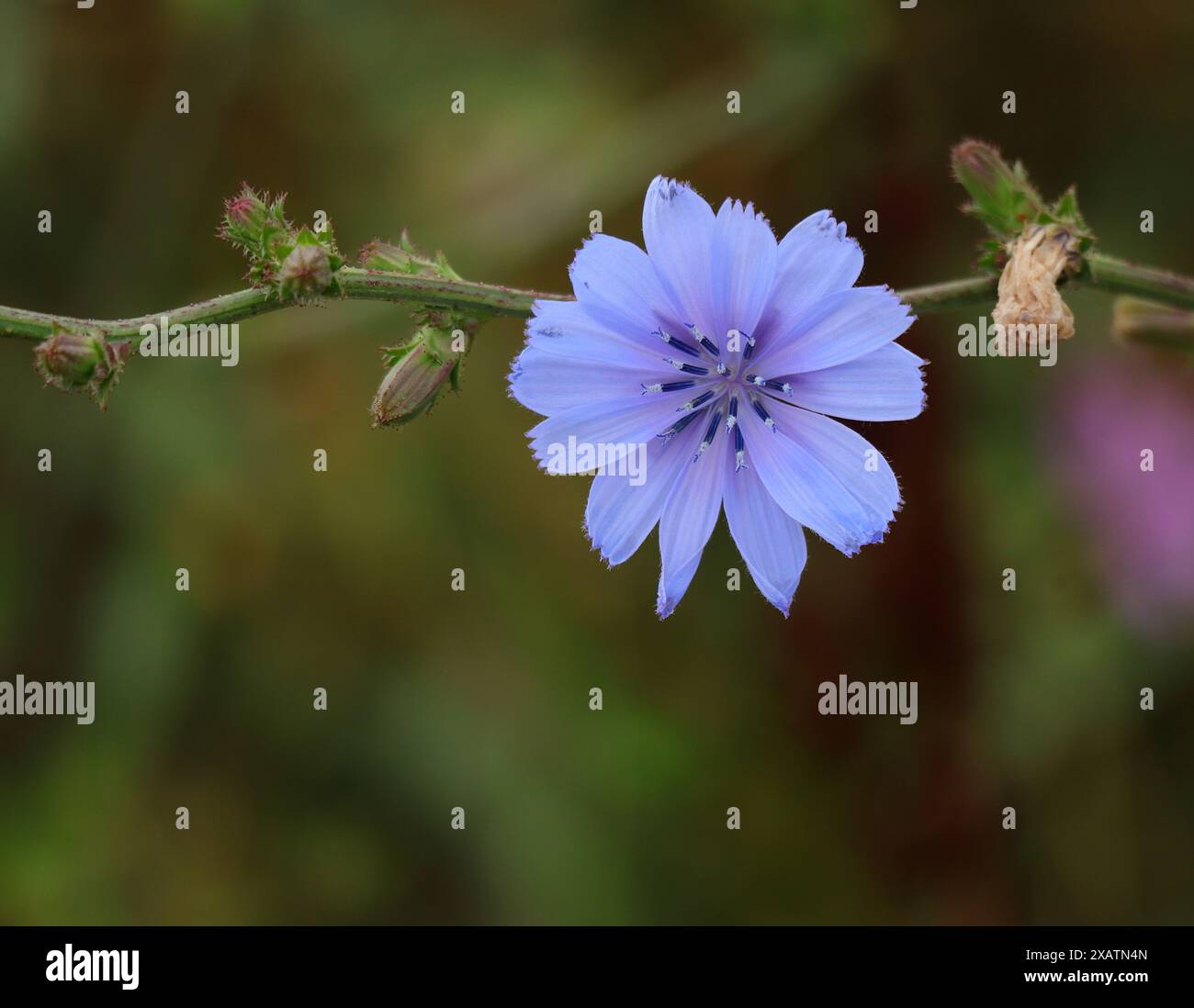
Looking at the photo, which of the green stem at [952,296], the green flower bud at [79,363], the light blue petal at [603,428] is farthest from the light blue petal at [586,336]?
the green flower bud at [79,363]

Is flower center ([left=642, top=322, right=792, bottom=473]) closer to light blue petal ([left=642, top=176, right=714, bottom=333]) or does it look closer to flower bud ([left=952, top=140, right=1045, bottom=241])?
light blue petal ([left=642, top=176, right=714, bottom=333])

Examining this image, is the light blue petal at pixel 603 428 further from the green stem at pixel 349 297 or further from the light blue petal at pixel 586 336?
the green stem at pixel 349 297

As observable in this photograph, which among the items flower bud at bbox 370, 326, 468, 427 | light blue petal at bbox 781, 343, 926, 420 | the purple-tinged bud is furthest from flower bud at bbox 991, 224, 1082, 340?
the purple-tinged bud

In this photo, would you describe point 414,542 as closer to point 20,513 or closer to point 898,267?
point 20,513

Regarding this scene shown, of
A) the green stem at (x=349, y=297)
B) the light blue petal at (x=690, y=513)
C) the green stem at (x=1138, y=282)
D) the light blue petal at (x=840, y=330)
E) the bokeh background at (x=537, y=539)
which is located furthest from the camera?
the bokeh background at (x=537, y=539)

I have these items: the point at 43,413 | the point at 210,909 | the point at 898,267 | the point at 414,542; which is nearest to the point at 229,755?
the point at 210,909
